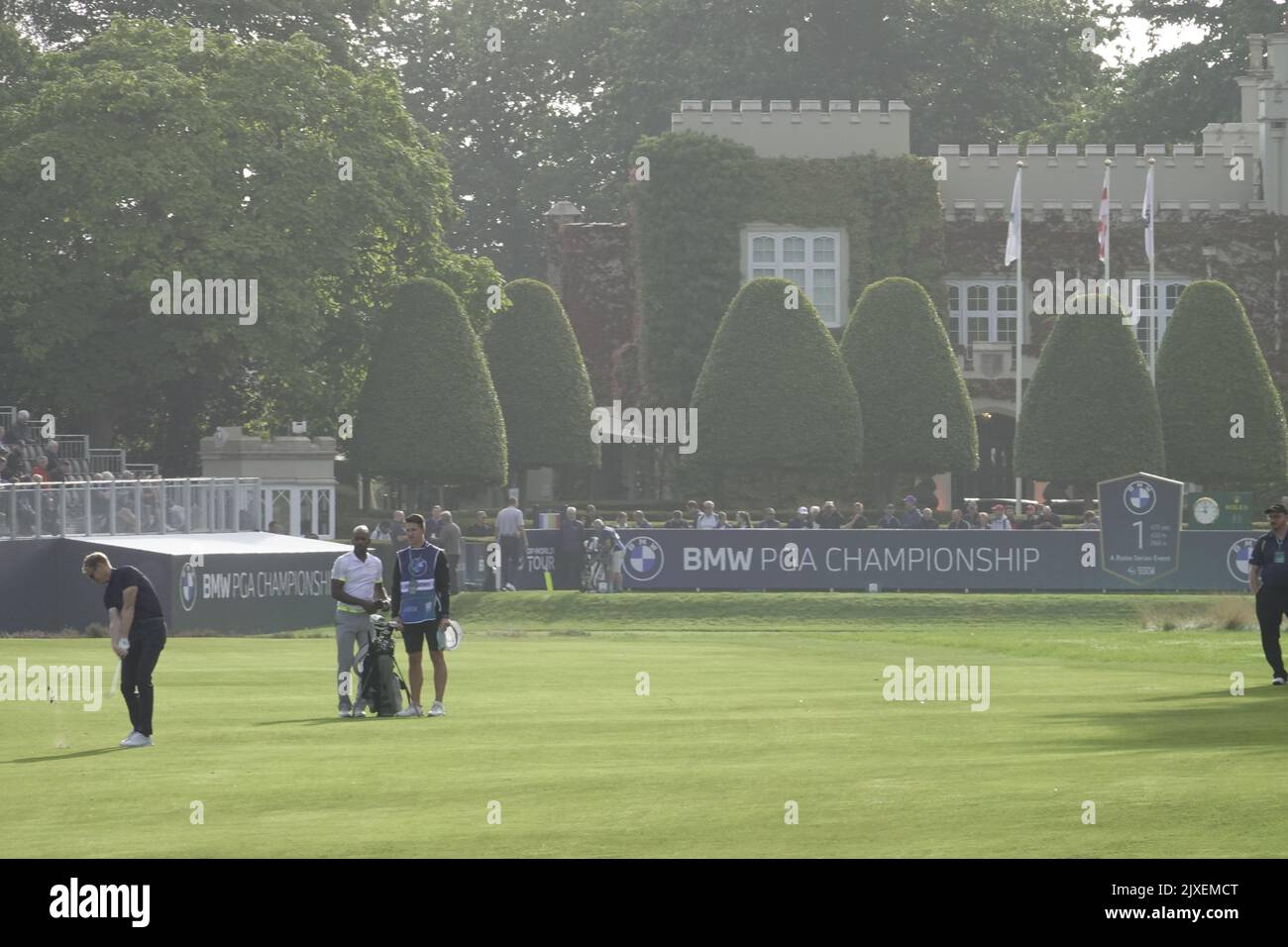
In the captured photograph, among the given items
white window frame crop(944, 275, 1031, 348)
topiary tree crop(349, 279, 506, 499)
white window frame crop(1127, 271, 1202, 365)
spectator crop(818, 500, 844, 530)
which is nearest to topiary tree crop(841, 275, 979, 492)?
white window frame crop(944, 275, 1031, 348)

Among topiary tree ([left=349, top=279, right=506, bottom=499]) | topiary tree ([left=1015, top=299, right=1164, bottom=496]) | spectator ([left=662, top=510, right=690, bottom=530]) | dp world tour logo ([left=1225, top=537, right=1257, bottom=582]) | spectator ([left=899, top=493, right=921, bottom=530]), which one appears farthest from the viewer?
topiary tree ([left=1015, top=299, right=1164, bottom=496])

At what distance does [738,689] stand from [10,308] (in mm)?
30966

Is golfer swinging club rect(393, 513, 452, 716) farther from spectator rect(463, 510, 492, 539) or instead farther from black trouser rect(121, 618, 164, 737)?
spectator rect(463, 510, 492, 539)

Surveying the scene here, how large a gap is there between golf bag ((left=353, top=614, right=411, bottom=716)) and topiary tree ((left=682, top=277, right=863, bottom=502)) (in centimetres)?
3780

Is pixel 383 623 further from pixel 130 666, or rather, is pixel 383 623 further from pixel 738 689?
pixel 738 689

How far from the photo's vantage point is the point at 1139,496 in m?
49.0

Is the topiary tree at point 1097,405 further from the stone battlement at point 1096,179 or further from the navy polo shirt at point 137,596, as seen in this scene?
the navy polo shirt at point 137,596

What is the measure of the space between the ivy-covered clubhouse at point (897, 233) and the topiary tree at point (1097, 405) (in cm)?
599

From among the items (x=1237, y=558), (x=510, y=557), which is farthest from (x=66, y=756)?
(x=1237, y=558)

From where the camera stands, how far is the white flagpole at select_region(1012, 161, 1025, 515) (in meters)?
61.5

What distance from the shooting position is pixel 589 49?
8594 centimetres

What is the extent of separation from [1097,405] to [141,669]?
140 feet

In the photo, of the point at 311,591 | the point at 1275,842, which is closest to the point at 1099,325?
the point at 311,591

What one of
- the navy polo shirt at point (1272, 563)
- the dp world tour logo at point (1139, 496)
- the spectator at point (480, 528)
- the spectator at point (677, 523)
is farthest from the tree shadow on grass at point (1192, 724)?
the spectator at point (480, 528)
